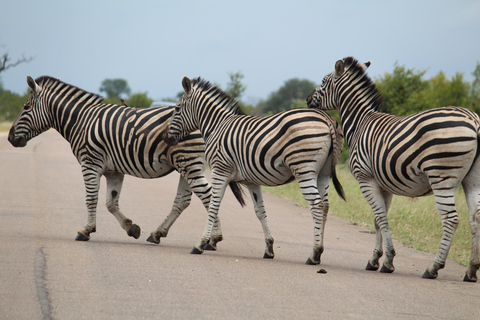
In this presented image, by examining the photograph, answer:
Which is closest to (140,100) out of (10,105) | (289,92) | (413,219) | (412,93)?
(10,105)

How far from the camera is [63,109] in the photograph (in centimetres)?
869

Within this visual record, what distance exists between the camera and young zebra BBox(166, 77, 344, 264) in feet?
22.2

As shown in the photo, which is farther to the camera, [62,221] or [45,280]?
[62,221]

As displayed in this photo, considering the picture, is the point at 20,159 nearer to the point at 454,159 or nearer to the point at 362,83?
the point at 362,83

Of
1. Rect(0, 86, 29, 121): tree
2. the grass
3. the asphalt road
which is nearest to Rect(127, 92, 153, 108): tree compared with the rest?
Rect(0, 86, 29, 121): tree

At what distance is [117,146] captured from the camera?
817 centimetres

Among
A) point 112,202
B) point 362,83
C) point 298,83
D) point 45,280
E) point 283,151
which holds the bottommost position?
point 45,280

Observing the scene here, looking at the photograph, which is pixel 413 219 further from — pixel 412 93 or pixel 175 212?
pixel 412 93

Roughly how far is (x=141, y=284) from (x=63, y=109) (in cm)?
414

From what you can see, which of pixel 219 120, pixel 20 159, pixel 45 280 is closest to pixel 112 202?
pixel 219 120

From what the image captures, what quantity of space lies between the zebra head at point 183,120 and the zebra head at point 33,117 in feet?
6.72

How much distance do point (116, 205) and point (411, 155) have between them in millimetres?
4277

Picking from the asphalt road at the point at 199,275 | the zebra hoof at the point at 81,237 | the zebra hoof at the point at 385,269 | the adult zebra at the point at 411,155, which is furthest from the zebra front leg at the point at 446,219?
the zebra hoof at the point at 81,237

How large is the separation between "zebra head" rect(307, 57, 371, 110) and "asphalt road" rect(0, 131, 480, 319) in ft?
6.49
